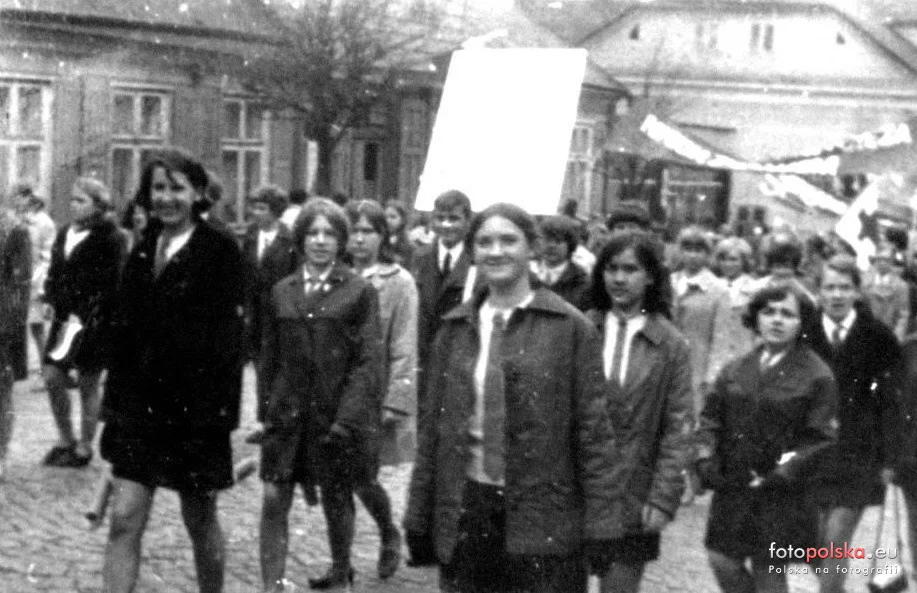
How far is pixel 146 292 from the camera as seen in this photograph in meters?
5.28

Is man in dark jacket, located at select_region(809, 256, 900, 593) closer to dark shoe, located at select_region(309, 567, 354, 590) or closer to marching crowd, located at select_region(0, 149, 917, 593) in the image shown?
marching crowd, located at select_region(0, 149, 917, 593)

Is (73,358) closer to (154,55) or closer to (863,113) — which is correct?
(154,55)

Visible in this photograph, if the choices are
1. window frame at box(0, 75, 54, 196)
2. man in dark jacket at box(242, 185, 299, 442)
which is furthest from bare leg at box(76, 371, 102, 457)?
window frame at box(0, 75, 54, 196)

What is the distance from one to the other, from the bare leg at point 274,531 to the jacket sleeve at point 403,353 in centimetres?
86

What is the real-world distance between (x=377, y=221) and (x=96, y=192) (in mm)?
2448

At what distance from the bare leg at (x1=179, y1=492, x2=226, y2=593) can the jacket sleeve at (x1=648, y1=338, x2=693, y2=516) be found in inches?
Result: 59.5

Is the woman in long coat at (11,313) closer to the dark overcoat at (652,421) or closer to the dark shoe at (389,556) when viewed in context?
the dark shoe at (389,556)

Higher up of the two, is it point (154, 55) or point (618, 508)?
point (154, 55)

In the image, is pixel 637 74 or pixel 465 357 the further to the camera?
pixel 637 74

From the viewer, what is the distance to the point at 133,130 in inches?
782

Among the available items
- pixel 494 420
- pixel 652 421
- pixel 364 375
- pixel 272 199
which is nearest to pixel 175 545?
pixel 364 375

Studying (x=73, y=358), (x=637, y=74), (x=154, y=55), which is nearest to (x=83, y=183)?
(x=73, y=358)

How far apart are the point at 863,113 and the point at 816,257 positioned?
15.4 metres

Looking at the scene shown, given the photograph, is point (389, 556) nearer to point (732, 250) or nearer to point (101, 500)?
point (101, 500)
